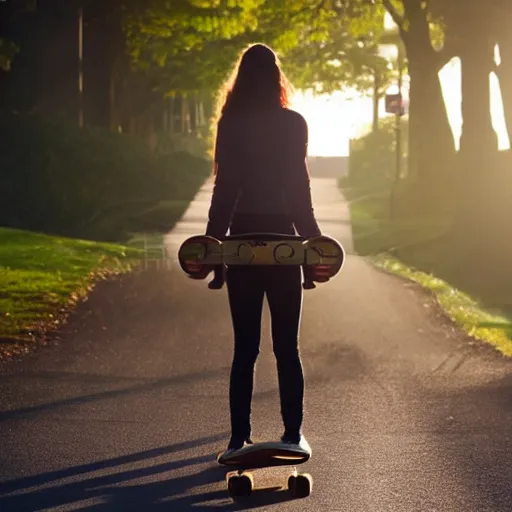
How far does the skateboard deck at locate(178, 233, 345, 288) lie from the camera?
6383 mm

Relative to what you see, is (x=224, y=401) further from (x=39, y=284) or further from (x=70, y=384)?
(x=39, y=284)

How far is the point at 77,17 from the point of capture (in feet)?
117

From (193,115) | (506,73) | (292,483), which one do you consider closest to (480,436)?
(292,483)

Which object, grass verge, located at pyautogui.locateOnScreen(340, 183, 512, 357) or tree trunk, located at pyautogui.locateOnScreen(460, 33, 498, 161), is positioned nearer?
grass verge, located at pyautogui.locateOnScreen(340, 183, 512, 357)

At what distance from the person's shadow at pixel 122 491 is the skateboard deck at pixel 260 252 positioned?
1.02 meters

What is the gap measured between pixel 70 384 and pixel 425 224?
879 inches

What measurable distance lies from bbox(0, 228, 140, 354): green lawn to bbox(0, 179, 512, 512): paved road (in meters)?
0.36

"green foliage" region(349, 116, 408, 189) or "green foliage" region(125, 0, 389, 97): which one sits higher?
"green foliage" region(125, 0, 389, 97)

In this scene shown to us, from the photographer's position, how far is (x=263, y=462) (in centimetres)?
Answer: 648

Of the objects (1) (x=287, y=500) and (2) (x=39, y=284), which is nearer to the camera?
(1) (x=287, y=500)

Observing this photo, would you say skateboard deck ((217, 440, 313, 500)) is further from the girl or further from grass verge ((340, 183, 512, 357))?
grass verge ((340, 183, 512, 357))

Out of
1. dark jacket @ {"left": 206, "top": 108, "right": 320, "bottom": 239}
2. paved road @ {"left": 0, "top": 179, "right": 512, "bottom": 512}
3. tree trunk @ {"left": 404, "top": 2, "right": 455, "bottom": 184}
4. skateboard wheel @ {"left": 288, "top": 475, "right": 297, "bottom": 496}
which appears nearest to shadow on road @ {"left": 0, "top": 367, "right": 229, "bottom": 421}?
paved road @ {"left": 0, "top": 179, "right": 512, "bottom": 512}

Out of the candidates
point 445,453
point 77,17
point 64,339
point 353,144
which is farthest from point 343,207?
point 445,453

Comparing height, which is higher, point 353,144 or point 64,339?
point 64,339
